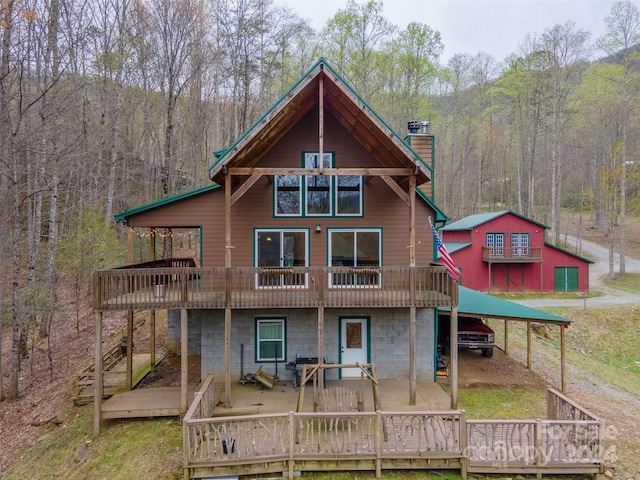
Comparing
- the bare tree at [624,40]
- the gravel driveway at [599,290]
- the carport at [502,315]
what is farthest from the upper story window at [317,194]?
the bare tree at [624,40]

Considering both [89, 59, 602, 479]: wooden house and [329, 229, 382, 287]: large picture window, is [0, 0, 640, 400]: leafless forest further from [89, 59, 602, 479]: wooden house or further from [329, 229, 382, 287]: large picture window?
[329, 229, 382, 287]: large picture window

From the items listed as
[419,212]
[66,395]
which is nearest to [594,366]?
[419,212]

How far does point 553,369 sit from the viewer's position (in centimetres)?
1269

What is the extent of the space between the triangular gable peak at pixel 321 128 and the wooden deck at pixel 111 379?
6.65m

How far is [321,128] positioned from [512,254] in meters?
18.8

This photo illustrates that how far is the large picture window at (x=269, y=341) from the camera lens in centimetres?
1116

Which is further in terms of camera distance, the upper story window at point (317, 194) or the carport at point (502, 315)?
the upper story window at point (317, 194)

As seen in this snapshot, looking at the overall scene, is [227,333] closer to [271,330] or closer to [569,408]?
[271,330]

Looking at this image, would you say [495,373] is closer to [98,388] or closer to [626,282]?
[98,388]

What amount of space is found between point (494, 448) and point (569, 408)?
2.12 metres

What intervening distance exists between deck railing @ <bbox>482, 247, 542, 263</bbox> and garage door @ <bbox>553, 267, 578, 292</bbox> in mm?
1834

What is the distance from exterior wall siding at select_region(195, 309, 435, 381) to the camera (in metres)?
11.1

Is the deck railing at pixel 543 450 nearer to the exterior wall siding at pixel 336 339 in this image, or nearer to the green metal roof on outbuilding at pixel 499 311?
the green metal roof on outbuilding at pixel 499 311

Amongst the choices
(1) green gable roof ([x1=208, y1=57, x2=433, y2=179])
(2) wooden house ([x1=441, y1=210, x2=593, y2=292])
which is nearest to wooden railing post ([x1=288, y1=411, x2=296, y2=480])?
(1) green gable roof ([x1=208, y1=57, x2=433, y2=179])
